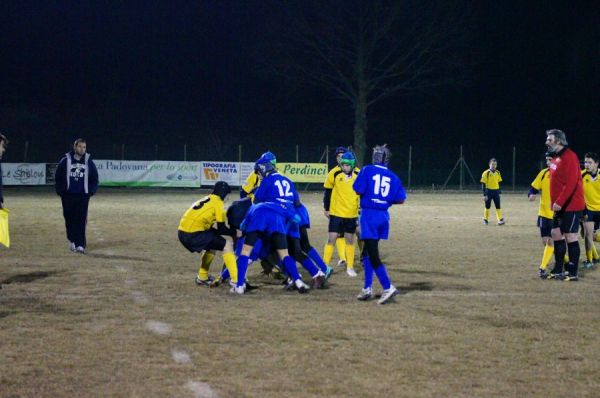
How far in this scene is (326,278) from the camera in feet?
35.1

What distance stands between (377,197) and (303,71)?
41.3 m

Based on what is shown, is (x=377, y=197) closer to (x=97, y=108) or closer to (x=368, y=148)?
(x=368, y=148)

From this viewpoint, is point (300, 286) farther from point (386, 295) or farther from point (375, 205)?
point (375, 205)

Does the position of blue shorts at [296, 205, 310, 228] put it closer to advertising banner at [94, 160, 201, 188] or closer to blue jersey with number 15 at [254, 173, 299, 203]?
blue jersey with number 15 at [254, 173, 299, 203]

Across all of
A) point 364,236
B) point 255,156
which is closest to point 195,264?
point 364,236

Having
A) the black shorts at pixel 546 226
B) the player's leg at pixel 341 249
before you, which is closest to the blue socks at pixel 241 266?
the player's leg at pixel 341 249

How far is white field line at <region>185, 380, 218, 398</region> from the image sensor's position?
5.43m

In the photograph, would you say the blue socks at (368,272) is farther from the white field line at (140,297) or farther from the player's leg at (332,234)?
the white field line at (140,297)

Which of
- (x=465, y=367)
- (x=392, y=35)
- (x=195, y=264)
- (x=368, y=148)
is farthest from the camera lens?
(x=368, y=148)

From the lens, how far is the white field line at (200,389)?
5.43m

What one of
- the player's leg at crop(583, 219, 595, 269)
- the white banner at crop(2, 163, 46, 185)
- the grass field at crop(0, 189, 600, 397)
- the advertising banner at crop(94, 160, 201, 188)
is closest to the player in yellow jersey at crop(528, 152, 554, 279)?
the grass field at crop(0, 189, 600, 397)

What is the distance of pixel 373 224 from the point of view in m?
9.27

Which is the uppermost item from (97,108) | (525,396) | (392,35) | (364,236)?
(392,35)

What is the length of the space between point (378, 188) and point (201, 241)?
99.8 inches
